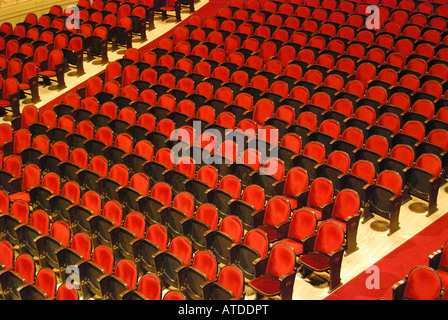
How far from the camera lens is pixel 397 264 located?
2.25 meters

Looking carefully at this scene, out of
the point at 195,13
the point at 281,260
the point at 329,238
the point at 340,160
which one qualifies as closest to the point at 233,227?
the point at 281,260

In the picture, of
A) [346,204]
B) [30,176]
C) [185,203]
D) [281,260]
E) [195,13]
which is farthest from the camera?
[195,13]

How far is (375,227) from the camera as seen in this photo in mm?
2473

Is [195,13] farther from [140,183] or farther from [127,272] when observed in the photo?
[127,272]

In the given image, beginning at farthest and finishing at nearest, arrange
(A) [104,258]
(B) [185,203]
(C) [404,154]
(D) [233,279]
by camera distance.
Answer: (C) [404,154]
(B) [185,203]
(A) [104,258]
(D) [233,279]

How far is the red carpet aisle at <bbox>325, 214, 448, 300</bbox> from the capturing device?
215 cm

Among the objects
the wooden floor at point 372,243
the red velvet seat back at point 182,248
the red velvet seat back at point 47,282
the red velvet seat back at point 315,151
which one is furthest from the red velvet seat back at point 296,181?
the red velvet seat back at point 47,282

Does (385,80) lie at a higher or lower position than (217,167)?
higher

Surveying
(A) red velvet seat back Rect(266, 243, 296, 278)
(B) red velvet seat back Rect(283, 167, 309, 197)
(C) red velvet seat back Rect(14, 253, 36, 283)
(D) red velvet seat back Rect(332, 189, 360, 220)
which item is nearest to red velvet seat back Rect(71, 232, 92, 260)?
(C) red velvet seat back Rect(14, 253, 36, 283)

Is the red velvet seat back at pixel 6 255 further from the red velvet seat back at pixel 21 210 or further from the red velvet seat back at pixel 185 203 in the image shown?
the red velvet seat back at pixel 185 203

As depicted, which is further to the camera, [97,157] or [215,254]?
[97,157]
